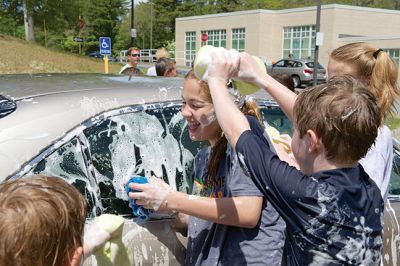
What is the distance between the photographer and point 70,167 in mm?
1850

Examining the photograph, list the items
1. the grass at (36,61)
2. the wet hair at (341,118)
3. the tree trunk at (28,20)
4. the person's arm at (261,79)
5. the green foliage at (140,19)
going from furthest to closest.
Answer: the green foliage at (140,19)
the tree trunk at (28,20)
the grass at (36,61)
the person's arm at (261,79)
the wet hair at (341,118)

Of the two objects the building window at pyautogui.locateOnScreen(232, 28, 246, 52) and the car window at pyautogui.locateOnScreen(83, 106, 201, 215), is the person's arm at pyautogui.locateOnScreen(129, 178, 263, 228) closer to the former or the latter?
the car window at pyautogui.locateOnScreen(83, 106, 201, 215)

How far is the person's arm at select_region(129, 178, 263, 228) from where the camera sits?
1695 millimetres

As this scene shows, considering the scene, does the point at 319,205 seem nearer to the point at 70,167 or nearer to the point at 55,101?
the point at 70,167

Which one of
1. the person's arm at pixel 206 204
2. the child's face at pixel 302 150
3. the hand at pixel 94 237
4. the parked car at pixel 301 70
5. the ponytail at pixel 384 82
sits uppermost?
the ponytail at pixel 384 82

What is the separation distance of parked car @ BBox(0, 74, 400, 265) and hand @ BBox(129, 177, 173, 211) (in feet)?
0.75

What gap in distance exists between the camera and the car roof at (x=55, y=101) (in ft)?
5.61

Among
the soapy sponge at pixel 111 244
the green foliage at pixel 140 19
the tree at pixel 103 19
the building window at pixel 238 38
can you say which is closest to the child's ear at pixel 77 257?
the soapy sponge at pixel 111 244

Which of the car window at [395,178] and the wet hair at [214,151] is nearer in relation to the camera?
the wet hair at [214,151]

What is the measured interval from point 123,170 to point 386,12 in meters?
43.8

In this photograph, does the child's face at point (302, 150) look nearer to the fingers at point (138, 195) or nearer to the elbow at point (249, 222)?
the elbow at point (249, 222)

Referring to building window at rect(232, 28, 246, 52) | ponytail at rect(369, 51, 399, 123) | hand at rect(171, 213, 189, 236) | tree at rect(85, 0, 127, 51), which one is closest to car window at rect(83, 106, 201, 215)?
hand at rect(171, 213, 189, 236)

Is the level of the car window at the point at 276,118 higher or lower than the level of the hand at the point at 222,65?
lower

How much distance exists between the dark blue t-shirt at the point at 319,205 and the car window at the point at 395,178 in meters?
1.23
